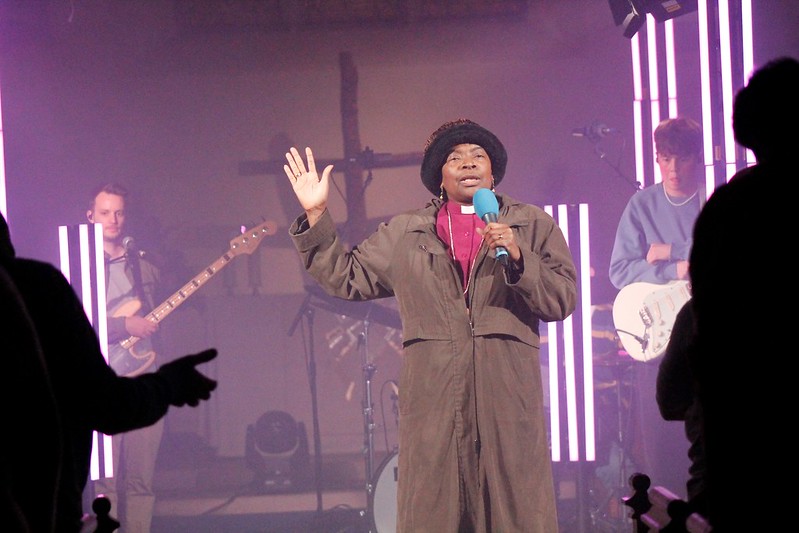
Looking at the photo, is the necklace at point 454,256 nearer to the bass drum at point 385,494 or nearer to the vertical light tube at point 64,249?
the bass drum at point 385,494

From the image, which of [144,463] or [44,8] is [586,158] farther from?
[44,8]

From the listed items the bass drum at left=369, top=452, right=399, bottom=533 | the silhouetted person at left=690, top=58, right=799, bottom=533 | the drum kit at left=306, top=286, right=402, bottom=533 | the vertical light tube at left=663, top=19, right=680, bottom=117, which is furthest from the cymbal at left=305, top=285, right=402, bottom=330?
the silhouetted person at left=690, top=58, right=799, bottom=533

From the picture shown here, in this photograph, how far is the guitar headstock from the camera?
6.44 m

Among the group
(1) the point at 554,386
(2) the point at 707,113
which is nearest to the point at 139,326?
(1) the point at 554,386

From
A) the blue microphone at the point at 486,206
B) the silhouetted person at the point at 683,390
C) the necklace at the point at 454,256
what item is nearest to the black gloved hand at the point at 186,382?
the silhouetted person at the point at 683,390

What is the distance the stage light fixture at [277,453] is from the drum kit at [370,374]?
59 cm

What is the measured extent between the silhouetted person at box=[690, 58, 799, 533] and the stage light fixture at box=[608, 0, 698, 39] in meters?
3.80

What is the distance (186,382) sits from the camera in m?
1.91

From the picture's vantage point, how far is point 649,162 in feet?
21.0

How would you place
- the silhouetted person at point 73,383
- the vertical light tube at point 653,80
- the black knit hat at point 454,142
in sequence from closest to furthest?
the silhouetted person at point 73,383 → the black knit hat at point 454,142 → the vertical light tube at point 653,80

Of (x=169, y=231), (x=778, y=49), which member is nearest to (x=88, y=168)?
(x=169, y=231)

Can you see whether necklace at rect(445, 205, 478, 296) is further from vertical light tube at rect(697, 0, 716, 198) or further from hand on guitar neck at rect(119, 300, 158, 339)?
hand on guitar neck at rect(119, 300, 158, 339)

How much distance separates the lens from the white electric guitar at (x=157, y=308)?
575 cm

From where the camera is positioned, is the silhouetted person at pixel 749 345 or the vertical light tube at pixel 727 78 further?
the vertical light tube at pixel 727 78
